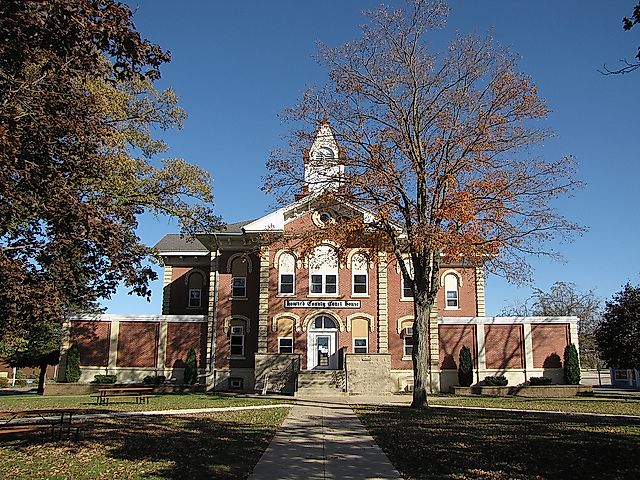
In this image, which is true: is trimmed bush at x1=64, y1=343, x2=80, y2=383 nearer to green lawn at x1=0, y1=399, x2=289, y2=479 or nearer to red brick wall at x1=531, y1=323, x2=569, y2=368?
green lawn at x1=0, y1=399, x2=289, y2=479

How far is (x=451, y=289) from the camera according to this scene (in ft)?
122

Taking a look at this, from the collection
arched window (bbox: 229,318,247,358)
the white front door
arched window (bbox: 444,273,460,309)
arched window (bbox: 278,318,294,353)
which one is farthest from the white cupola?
arched window (bbox: 444,273,460,309)

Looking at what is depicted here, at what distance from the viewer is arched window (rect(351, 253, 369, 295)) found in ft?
111

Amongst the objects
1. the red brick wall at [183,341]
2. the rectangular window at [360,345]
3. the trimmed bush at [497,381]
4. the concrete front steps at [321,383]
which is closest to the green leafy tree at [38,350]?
the red brick wall at [183,341]

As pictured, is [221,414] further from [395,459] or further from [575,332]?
[575,332]

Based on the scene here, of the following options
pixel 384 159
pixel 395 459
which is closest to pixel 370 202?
pixel 384 159

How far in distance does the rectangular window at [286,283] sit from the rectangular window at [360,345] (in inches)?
174

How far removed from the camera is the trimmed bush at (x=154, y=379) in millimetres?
32844

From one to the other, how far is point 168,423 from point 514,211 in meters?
13.5

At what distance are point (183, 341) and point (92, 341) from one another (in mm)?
4800

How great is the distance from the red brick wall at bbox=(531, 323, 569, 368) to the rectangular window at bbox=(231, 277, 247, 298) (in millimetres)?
15964

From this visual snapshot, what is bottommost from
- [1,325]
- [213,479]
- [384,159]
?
[213,479]

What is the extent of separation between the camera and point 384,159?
2223 cm

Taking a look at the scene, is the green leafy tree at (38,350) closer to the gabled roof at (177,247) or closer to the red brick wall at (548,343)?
the gabled roof at (177,247)
